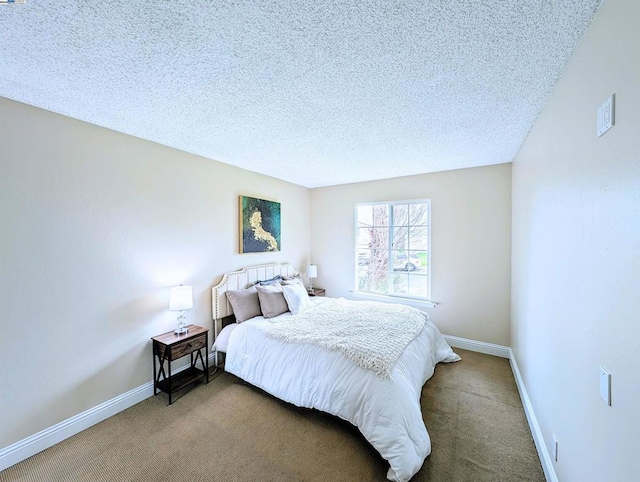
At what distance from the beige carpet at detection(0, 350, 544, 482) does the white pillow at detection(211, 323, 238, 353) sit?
1.61 ft

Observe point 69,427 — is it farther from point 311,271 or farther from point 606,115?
Result: point 606,115

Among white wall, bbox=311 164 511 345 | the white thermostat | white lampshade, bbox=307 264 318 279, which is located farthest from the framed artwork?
the white thermostat

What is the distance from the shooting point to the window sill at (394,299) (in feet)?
12.8

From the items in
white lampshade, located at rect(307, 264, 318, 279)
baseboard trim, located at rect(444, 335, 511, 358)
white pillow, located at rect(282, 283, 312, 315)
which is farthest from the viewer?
white lampshade, located at rect(307, 264, 318, 279)

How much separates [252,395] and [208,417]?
444 millimetres

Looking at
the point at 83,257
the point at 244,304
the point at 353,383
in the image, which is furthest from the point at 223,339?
Result: the point at 353,383

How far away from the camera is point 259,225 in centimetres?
388

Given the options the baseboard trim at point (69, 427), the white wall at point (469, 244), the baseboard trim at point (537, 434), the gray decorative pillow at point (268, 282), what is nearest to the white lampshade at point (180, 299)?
the baseboard trim at point (69, 427)

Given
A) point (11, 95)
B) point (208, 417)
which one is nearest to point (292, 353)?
point (208, 417)

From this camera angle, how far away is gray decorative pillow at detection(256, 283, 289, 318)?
3.14m

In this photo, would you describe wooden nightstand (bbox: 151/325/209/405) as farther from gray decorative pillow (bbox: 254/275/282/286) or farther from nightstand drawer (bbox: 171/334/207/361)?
gray decorative pillow (bbox: 254/275/282/286)

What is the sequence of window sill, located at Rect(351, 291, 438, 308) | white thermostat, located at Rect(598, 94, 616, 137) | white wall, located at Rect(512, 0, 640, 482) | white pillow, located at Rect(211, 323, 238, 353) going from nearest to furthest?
white wall, located at Rect(512, 0, 640, 482) → white thermostat, located at Rect(598, 94, 616, 137) → white pillow, located at Rect(211, 323, 238, 353) → window sill, located at Rect(351, 291, 438, 308)

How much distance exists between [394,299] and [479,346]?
127 centimetres

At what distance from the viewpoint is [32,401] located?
1924 mm
